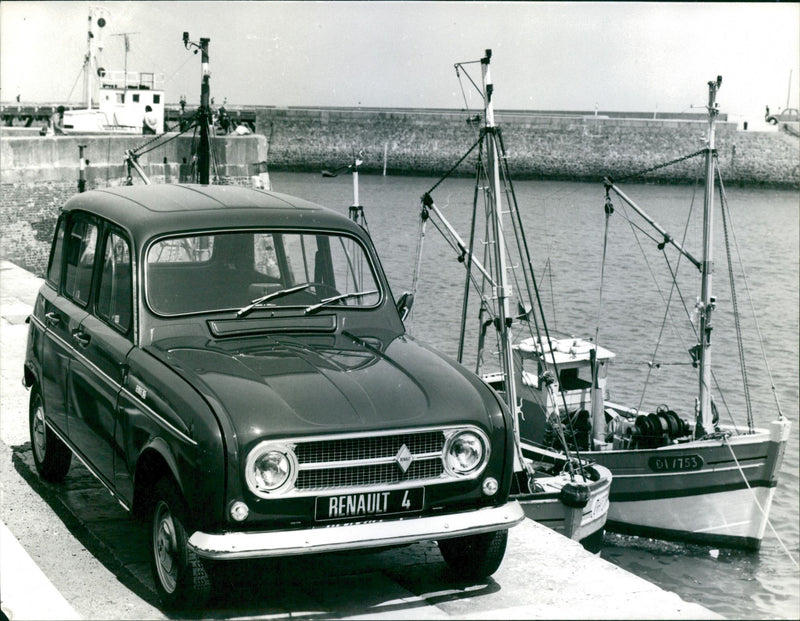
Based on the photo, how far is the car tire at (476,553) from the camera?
5.39 meters

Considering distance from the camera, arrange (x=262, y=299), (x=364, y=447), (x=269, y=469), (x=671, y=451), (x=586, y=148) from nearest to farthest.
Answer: (x=269, y=469) < (x=364, y=447) < (x=262, y=299) < (x=671, y=451) < (x=586, y=148)

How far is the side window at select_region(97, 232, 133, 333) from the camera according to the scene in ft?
19.2

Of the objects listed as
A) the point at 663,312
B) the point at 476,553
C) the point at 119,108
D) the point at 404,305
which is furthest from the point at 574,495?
the point at 119,108

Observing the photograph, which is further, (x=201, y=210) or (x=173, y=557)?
(x=201, y=210)

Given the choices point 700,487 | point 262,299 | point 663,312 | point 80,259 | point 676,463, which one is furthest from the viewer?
point 663,312

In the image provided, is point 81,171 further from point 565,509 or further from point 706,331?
point 565,509

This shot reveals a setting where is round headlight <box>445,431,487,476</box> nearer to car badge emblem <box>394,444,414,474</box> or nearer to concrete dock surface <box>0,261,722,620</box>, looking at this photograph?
car badge emblem <box>394,444,414,474</box>

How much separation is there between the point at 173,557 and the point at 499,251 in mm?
9505

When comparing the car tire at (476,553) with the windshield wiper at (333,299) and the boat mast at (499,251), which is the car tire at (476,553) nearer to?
the windshield wiper at (333,299)

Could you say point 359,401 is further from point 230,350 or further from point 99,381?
point 99,381

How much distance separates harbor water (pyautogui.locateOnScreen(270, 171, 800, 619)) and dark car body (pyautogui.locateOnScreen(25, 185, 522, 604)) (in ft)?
31.8

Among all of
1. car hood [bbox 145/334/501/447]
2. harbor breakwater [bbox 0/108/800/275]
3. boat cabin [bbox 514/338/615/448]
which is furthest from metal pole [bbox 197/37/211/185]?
harbor breakwater [bbox 0/108/800/275]

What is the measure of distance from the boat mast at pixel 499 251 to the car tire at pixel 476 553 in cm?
841

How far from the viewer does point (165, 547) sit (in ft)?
16.8
